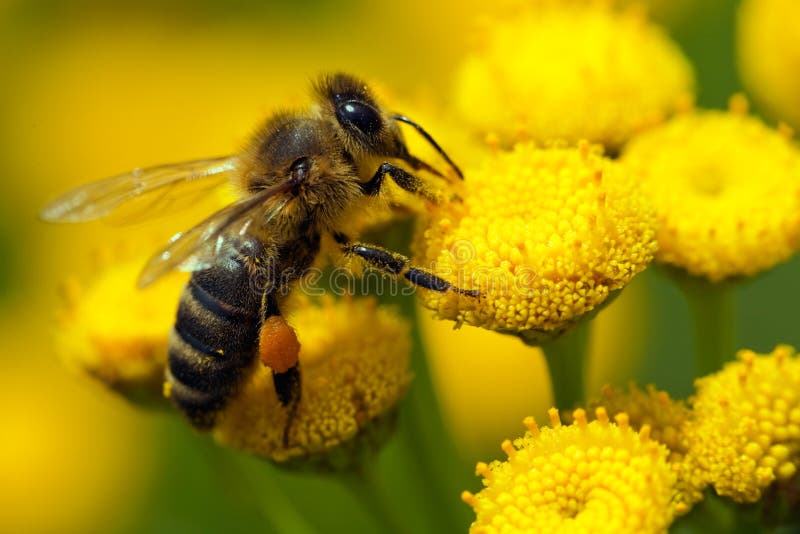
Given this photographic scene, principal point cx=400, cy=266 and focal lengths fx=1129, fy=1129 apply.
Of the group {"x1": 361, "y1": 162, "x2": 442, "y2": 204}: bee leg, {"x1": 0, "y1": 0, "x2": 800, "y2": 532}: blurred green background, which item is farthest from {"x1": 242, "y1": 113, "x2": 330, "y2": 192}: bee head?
{"x1": 0, "y1": 0, "x2": 800, "y2": 532}: blurred green background

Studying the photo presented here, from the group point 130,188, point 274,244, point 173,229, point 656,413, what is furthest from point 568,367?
point 173,229

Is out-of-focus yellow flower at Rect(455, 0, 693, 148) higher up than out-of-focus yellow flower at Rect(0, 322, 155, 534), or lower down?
higher up

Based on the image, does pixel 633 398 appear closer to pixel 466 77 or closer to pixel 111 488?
pixel 466 77

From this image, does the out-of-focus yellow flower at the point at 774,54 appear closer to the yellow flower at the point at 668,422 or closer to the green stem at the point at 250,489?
the yellow flower at the point at 668,422

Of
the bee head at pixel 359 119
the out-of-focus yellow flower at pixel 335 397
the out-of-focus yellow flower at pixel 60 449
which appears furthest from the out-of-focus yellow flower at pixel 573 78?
the out-of-focus yellow flower at pixel 60 449

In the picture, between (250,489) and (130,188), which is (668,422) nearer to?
(250,489)

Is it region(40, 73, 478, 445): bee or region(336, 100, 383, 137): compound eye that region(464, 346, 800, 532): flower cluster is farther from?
region(336, 100, 383, 137): compound eye
